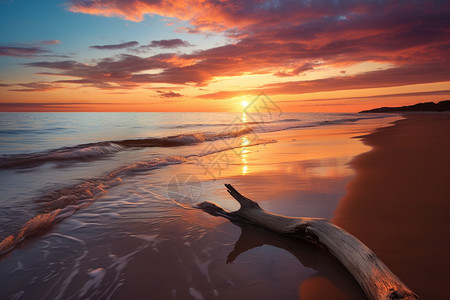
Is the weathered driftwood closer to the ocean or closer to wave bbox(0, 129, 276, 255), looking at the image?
the ocean

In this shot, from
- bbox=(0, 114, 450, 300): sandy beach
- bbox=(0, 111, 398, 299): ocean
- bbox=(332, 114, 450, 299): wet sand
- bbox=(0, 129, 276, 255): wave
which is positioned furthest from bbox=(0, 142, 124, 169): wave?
bbox=(332, 114, 450, 299): wet sand

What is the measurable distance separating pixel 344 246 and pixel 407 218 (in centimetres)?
176

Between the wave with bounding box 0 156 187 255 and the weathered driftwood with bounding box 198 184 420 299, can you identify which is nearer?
the weathered driftwood with bounding box 198 184 420 299

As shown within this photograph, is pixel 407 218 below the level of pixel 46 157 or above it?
below

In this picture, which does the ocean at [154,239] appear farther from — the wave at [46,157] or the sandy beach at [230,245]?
the wave at [46,157]

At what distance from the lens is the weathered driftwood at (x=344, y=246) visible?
1.84 metres

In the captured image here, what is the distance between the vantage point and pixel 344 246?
2.42m

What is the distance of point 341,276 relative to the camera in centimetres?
238

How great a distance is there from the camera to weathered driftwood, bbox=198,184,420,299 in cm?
184

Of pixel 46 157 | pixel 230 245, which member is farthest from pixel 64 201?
pixel 46 157

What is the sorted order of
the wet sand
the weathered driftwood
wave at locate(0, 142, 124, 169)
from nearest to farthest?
the weathered driftwood, the wet sand, wave at locate(0, 142, 124, 169)

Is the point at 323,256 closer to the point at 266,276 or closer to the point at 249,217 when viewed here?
the point at 266,276

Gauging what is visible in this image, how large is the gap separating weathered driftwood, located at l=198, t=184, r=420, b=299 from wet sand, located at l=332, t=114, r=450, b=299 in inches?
19.8

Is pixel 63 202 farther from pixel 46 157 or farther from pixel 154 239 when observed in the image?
pixel 46 157
